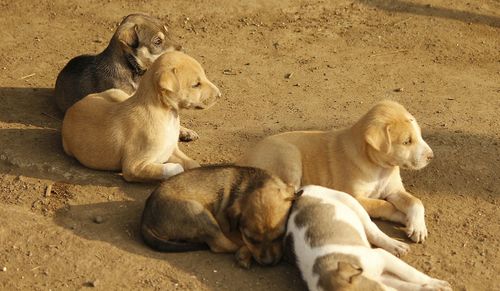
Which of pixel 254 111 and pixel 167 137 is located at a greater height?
pixel 167 137

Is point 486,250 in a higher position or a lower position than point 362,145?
lower

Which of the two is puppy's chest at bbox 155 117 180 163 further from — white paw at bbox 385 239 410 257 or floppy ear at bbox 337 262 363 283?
floppy ear at bbox 337 262 363 283

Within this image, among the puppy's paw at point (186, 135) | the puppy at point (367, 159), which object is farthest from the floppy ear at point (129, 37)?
the puppy at point (367, 159)

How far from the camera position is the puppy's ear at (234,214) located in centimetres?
744

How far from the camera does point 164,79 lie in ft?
28.1

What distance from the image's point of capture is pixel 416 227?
7.89m

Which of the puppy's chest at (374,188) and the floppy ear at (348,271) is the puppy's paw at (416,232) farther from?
the floppy ear at (348,271)

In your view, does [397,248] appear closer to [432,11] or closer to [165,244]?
[165,244]

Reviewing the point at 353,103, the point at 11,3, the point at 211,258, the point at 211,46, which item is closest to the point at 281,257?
the point at 211,258

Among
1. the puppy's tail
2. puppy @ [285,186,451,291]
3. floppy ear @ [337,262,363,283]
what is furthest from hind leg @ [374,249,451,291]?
the puppy's tail

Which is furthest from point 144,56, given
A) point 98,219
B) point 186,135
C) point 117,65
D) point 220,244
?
point 220,244

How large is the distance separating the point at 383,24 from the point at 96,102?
588 cm

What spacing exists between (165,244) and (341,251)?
175 cm

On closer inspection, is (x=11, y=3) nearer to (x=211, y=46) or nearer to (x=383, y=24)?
(x=211, y=46)
